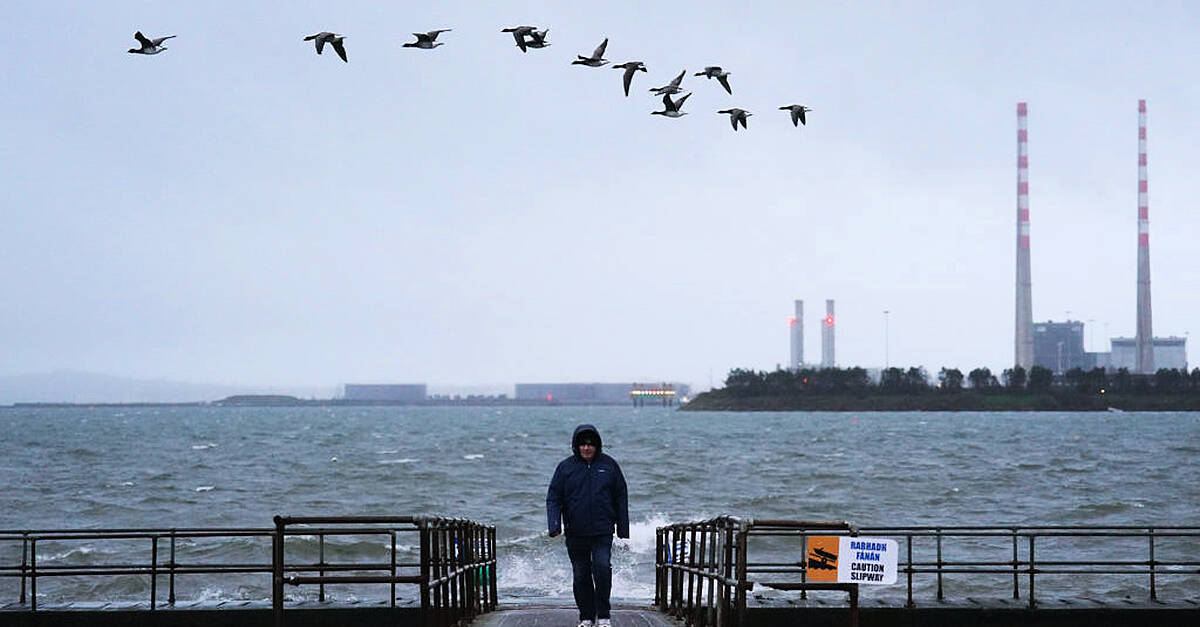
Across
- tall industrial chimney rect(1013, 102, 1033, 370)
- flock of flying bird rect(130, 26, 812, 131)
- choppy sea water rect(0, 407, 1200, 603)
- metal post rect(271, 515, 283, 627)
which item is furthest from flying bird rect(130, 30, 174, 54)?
Answer: tall industrial chimney rect(1013, 102, 1033, 370)

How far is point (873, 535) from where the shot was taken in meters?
12.1

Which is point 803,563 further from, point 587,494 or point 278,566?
point 278,566

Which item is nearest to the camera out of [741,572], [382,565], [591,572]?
[741,572]

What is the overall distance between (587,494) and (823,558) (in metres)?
2.19

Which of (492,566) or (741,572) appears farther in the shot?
(492,566)

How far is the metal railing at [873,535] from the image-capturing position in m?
12.0

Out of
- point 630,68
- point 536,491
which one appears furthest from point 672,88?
point 536,491

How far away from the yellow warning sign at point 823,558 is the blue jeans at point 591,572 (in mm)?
2023

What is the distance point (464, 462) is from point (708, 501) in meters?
30.1

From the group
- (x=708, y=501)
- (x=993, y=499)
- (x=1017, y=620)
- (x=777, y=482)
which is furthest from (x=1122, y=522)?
(x=1017, y=620)

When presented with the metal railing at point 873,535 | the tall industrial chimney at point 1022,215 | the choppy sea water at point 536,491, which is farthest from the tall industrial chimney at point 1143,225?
the metal railing at point 873,535

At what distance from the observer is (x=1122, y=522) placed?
4600 centimetres

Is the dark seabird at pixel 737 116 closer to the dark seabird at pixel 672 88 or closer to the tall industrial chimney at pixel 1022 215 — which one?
the dark seabird at pixel 672 88

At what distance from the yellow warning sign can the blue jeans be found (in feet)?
6.64
